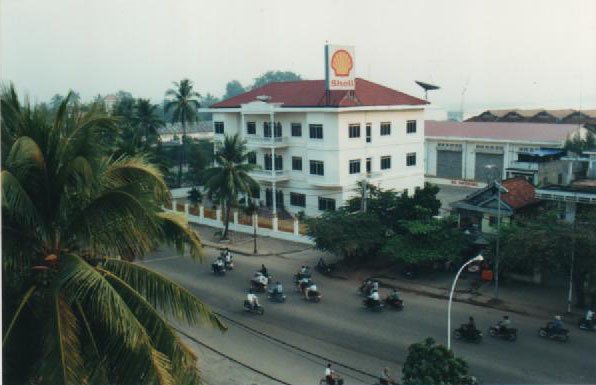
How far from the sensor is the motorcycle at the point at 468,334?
18.4m

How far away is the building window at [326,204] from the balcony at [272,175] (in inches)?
121

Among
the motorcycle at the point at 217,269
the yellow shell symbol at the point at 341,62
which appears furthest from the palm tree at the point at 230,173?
the yellow shell symbol at the point at 341,62

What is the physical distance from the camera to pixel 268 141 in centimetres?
4044

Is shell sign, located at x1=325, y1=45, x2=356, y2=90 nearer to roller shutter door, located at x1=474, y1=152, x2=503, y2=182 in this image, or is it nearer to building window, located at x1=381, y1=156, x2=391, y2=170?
building window, located at x1=381, y1=156, x2=391, y2=170

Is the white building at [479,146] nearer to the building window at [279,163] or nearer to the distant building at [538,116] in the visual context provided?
the distant building at [538,116]

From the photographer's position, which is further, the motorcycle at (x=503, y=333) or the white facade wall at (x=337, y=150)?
the white facade wall at (x=337, y=150)

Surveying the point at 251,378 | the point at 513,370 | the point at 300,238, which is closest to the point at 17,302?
the point at 251,378

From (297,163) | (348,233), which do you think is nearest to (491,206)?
(348,233)

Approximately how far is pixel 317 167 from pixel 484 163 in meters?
18.6

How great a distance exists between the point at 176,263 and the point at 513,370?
18327mm

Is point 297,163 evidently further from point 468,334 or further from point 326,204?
point 468,334

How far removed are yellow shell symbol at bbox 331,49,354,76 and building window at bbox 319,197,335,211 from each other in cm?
807

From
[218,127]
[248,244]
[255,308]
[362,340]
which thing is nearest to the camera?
[362,340]

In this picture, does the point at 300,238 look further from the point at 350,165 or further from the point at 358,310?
the point at 358,310
